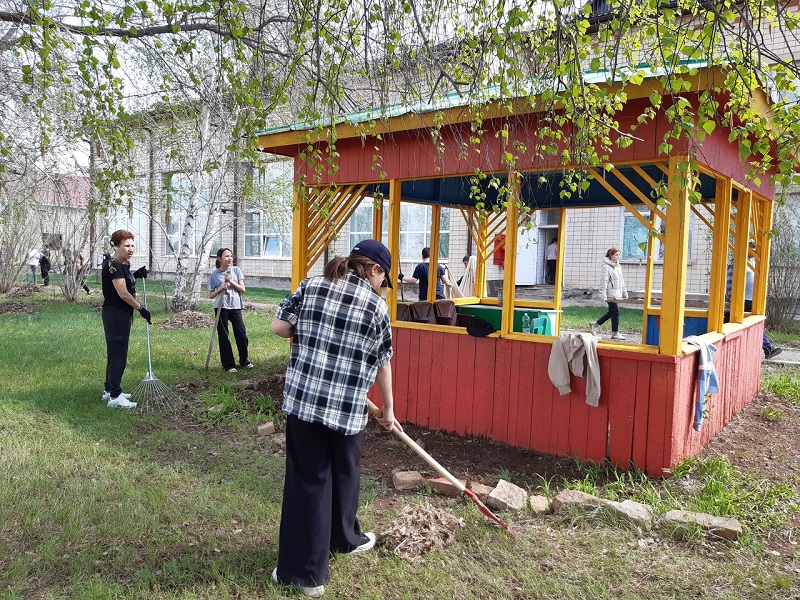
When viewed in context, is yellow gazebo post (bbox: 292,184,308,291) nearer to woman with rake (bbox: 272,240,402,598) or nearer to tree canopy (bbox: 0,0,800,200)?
tree canopy (bbox: 0,0,800,200)

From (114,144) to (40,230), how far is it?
17.5 meters

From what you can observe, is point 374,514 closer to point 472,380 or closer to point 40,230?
point 472,380

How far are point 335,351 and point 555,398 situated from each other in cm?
282

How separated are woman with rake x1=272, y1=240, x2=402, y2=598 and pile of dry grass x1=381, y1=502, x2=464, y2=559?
1.91 feet

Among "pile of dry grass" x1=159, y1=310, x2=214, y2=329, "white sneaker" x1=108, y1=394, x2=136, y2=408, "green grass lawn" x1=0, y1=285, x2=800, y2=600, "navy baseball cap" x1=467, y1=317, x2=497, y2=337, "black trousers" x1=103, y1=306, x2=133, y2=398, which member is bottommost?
"green grass lawn" x1=0, y1=285, x2=800, y2=600

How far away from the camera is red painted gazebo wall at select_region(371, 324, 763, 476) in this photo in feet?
16.4

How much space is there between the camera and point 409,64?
193 inches

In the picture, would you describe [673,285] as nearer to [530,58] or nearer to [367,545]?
[530,58]

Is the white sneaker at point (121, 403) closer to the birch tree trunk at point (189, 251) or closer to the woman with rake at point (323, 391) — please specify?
the woman with rake at point (323, 391)

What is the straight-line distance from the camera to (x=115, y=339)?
684 cm

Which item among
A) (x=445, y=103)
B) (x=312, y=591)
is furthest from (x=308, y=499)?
(x=445, y=103)

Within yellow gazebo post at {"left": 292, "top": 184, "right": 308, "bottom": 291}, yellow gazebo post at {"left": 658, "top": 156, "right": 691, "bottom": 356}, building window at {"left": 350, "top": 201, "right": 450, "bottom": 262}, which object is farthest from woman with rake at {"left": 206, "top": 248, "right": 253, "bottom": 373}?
building window at {"left": 350, "top": 201, "right": 450, "bottom": 262}

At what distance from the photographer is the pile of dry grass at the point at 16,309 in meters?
15.9

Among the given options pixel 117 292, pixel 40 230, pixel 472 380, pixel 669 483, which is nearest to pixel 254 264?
pixel 40 230
